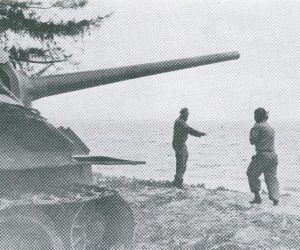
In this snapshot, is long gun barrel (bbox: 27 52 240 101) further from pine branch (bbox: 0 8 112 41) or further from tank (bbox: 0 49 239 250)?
pine branch (bbox: 0 8 112 41)

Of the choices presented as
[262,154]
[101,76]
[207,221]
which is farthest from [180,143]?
Answer: [101,76]

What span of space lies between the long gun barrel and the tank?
1.26 meters

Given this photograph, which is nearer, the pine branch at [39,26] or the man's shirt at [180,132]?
the man's shirt at [180,132]

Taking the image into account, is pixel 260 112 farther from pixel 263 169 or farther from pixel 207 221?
pixel 207 221

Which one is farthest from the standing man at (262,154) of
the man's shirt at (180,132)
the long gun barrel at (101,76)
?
the man's shirt at (180,132)

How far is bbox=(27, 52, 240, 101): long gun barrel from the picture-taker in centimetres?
709

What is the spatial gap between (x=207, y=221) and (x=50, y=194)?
3872 millimetres

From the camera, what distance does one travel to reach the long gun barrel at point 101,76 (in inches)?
279

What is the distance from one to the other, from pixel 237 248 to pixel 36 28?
1000 cm

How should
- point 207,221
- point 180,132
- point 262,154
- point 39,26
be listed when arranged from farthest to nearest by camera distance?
point 39,26 < point 180,132 < point 262,154 < point 207,221

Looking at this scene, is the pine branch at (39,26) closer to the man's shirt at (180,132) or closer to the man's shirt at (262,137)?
the man's shirt at (180,132)

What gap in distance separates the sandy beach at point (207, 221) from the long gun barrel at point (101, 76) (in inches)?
81.7

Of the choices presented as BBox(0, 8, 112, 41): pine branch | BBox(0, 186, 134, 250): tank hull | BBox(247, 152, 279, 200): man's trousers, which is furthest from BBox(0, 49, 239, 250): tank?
BBox(0, 8, 112, 41): pine branch

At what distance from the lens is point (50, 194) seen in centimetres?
475
